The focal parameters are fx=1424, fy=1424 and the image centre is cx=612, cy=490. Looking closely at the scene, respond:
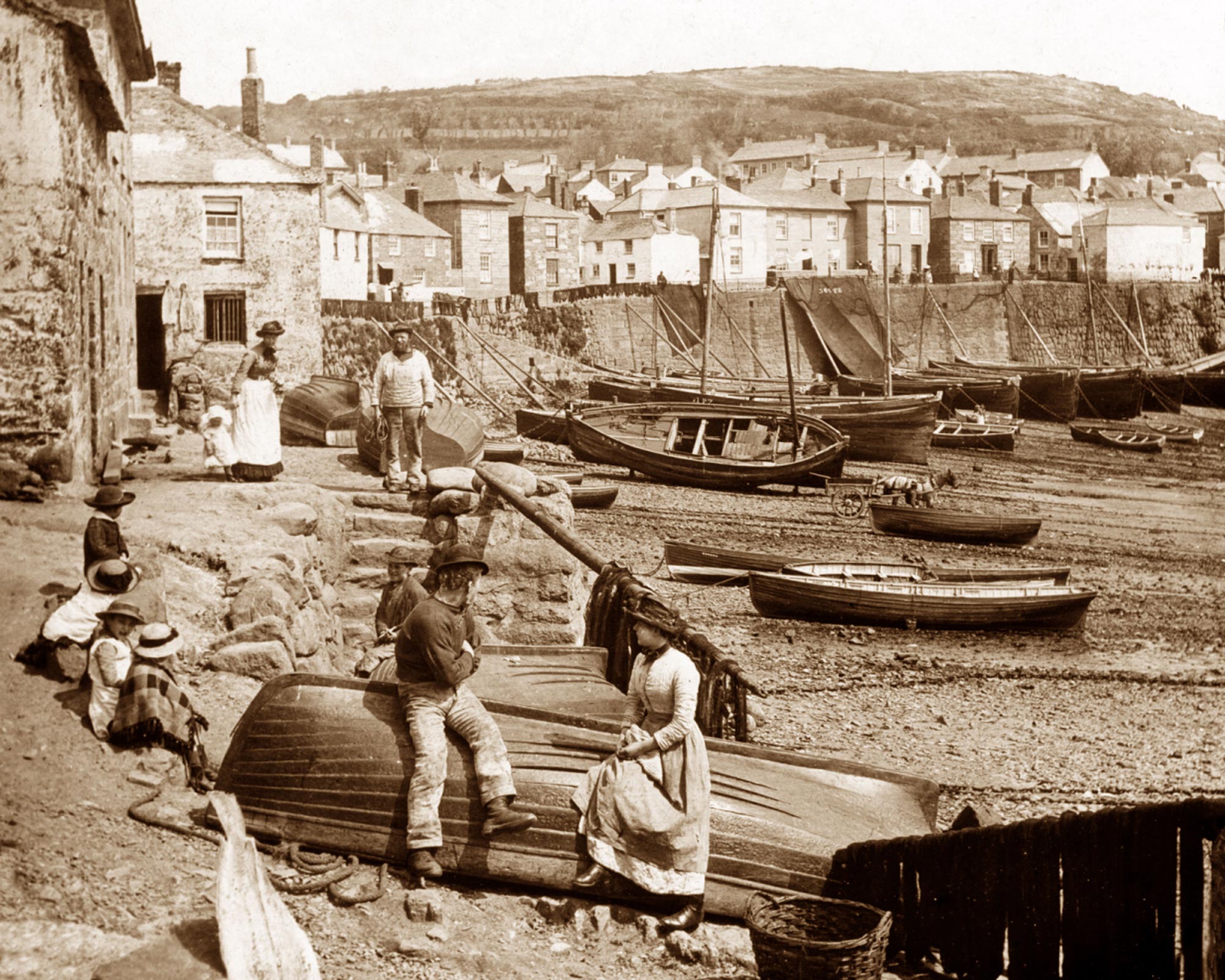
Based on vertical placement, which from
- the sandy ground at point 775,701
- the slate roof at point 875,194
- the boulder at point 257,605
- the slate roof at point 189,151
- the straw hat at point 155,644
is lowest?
the sandy ground at point 775,701

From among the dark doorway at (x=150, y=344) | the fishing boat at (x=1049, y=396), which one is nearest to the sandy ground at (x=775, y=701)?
the dark doorway at (x=150, y=344)

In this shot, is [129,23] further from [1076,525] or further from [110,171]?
[1076,525]

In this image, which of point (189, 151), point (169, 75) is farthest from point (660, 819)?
point (169, 75)

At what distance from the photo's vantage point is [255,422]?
50.1 ft

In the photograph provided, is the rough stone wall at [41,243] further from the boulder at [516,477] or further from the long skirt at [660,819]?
the long skirt at [660,819]

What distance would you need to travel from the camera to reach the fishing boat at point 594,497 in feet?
87.4

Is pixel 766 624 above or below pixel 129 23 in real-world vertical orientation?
below

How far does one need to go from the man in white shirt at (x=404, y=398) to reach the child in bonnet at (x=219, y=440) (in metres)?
1.71

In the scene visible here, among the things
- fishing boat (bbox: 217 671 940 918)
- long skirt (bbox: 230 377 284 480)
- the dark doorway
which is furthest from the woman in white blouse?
the dark doorway

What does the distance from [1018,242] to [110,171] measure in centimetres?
6819

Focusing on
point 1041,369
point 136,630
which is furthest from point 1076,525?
point 1041,369

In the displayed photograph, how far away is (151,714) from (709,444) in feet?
83.1

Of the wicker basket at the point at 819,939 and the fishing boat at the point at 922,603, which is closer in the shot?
the wicker basket at the point at 819,939

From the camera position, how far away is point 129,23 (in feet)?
66.1
